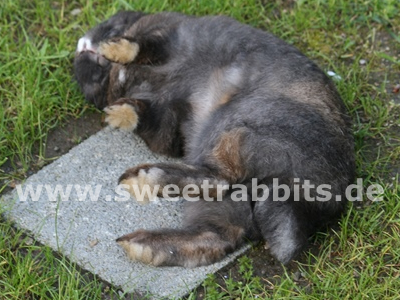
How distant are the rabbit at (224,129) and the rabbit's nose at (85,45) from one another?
0.07 metres

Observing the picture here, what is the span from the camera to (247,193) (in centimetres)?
364

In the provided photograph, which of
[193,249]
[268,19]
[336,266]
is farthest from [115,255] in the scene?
[268,19]

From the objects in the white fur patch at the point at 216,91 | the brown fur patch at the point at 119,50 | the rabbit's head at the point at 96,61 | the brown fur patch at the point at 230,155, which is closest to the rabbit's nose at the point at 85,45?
the rabbit's head at the point at 96,61

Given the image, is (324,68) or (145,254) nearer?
(145,254)

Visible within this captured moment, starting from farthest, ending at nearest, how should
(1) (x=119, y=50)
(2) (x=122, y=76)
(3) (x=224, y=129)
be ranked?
1. (2) (x=122, y=76)
2. (1) (x=119, y=50)
3. (3) (x=224, y=129)

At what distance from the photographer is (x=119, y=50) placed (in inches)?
165

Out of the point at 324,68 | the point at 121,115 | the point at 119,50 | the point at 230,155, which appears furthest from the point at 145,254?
the point at 324,68

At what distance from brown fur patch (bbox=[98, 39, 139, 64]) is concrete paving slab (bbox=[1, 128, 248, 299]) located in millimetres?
446

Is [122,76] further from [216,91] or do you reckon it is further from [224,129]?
[224,129]

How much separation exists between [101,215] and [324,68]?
1.77 metres

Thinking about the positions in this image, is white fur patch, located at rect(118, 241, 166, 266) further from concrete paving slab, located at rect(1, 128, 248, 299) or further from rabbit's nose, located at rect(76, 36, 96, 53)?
rabbit's nose, located at rect(76, 36, 96, 53)

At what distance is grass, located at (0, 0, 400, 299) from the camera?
344 cm

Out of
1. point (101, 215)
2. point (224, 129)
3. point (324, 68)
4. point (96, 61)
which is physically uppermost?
point (224, 129)

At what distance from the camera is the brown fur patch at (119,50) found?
13.7ft
